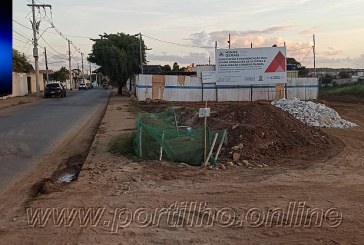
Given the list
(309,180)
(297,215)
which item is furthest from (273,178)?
(297,215)

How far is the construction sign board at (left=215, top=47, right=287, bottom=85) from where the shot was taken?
37.1 meters

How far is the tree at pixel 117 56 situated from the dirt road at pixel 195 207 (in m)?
43.4

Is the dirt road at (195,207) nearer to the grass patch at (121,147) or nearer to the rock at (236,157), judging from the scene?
the rock at (236,157)

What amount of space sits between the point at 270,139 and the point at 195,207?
6295 mm

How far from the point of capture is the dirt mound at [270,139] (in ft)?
38.4

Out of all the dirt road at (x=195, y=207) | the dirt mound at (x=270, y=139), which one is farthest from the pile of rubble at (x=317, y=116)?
the dirt road at (x=195, y=207)

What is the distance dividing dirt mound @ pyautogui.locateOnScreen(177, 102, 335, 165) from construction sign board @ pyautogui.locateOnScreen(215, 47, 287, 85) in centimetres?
2114

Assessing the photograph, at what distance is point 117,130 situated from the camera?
18.2m

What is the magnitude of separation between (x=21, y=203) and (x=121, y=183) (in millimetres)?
1993

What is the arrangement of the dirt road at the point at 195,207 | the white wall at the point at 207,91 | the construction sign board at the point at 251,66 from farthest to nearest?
the white wall at the point at 207,91
the construction sign board at the point at 251,66
the dirt road at the point at 195,207

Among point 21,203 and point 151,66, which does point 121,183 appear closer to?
point 21,203

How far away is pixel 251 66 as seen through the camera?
3725cm

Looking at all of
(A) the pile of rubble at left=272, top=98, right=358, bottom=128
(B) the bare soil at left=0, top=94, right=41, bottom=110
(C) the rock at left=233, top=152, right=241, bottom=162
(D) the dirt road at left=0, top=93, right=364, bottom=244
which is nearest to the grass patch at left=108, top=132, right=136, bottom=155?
(D) the dirt road at left=0, top=93, right=364, bottom=244

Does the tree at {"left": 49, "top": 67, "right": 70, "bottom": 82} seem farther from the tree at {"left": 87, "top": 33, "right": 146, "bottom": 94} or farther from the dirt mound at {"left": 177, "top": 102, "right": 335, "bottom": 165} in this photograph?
the dirt mound at {"left": 177, "top": 102, "right": 335, "bottom": 165}
